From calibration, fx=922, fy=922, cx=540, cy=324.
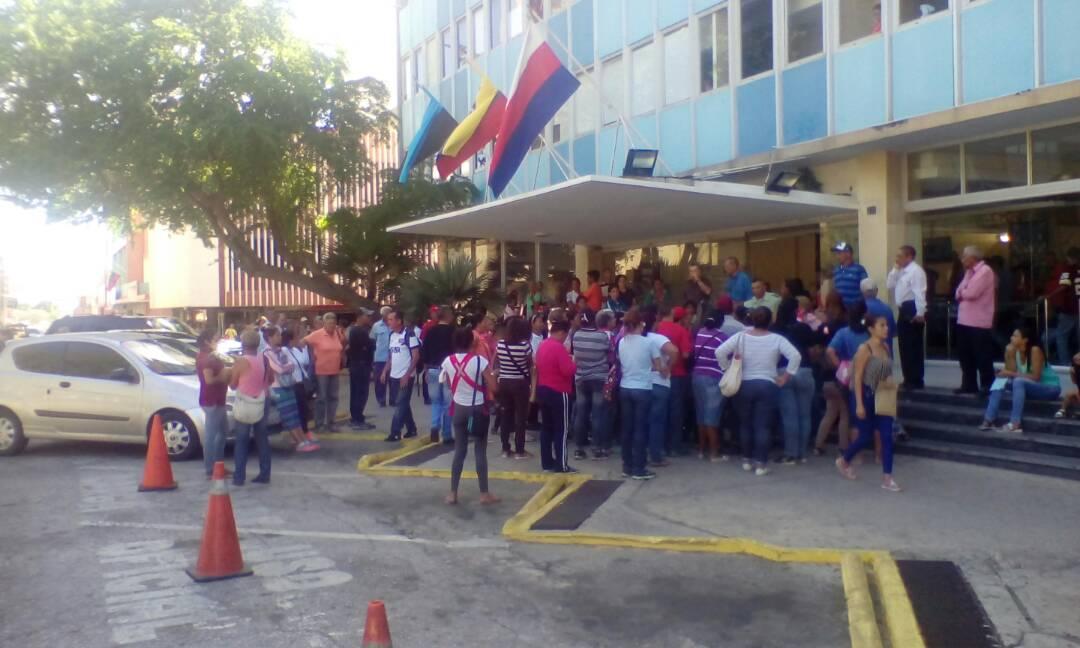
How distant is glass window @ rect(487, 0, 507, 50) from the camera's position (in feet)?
68.0

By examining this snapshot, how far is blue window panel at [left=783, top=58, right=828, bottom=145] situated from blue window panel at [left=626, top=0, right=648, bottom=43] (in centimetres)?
352

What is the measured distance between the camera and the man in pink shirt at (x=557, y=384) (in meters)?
9.48

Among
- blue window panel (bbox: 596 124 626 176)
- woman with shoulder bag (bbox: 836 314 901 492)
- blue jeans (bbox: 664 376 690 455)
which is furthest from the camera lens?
blue window panel (bbox: 596 124 626 176)

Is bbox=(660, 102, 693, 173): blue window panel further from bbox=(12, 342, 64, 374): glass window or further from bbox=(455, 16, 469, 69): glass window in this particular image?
bbox=(12, 342, 64, 374): glass window

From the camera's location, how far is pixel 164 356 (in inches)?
471

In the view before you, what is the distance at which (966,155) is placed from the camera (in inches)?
466

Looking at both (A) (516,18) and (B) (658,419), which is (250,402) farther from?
(A) (516,18)

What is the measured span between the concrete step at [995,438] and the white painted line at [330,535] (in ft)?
18.1

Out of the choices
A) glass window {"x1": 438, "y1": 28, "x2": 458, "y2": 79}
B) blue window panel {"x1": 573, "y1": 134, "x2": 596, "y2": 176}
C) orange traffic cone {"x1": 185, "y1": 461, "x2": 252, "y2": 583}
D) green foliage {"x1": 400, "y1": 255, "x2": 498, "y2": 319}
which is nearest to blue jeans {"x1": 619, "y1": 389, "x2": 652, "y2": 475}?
orange traffic cone {"x1": 185, "y1": 461, "x2": 252, "y2": 583}

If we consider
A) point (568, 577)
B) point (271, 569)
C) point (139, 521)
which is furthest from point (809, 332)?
point (139, 521)

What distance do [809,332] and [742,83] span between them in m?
5.58

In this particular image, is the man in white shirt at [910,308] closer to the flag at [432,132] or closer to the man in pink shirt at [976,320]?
the man in pink shirt at [976,320]

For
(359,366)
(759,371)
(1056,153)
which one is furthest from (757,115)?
(359,366)

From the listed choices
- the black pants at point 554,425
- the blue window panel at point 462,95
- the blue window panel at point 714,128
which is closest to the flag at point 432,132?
the blue window panel at point 714,128
